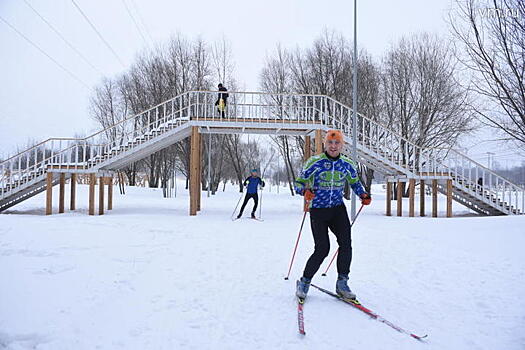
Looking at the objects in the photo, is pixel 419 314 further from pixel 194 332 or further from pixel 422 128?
pixel 422 128

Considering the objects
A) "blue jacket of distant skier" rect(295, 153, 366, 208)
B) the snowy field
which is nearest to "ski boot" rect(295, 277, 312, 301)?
the snowy field

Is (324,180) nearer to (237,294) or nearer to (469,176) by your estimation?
(237,294)

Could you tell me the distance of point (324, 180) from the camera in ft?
13.0

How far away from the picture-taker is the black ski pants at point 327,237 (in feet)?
12.7

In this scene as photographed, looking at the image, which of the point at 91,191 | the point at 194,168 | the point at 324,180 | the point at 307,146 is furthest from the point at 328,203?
the point at 91,191

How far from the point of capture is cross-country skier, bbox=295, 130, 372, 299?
3893 millimetres

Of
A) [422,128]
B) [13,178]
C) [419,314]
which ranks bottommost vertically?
[419,314]

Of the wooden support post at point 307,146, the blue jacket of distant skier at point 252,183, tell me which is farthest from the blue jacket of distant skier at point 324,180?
the wooden support post at point 307,146

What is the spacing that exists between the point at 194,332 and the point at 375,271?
10.7 feet

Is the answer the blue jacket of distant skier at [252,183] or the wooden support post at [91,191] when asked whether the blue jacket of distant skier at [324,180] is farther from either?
the wooden support post at [91,191]

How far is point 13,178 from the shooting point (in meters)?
13.8

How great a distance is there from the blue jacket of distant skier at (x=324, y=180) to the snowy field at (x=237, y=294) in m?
1.19

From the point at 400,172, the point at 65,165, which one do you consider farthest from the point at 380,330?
the point at 65,165

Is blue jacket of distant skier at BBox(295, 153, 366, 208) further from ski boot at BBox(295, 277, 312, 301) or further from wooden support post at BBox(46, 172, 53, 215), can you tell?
wooden support post at BBox(46, 172, 53, 215)
